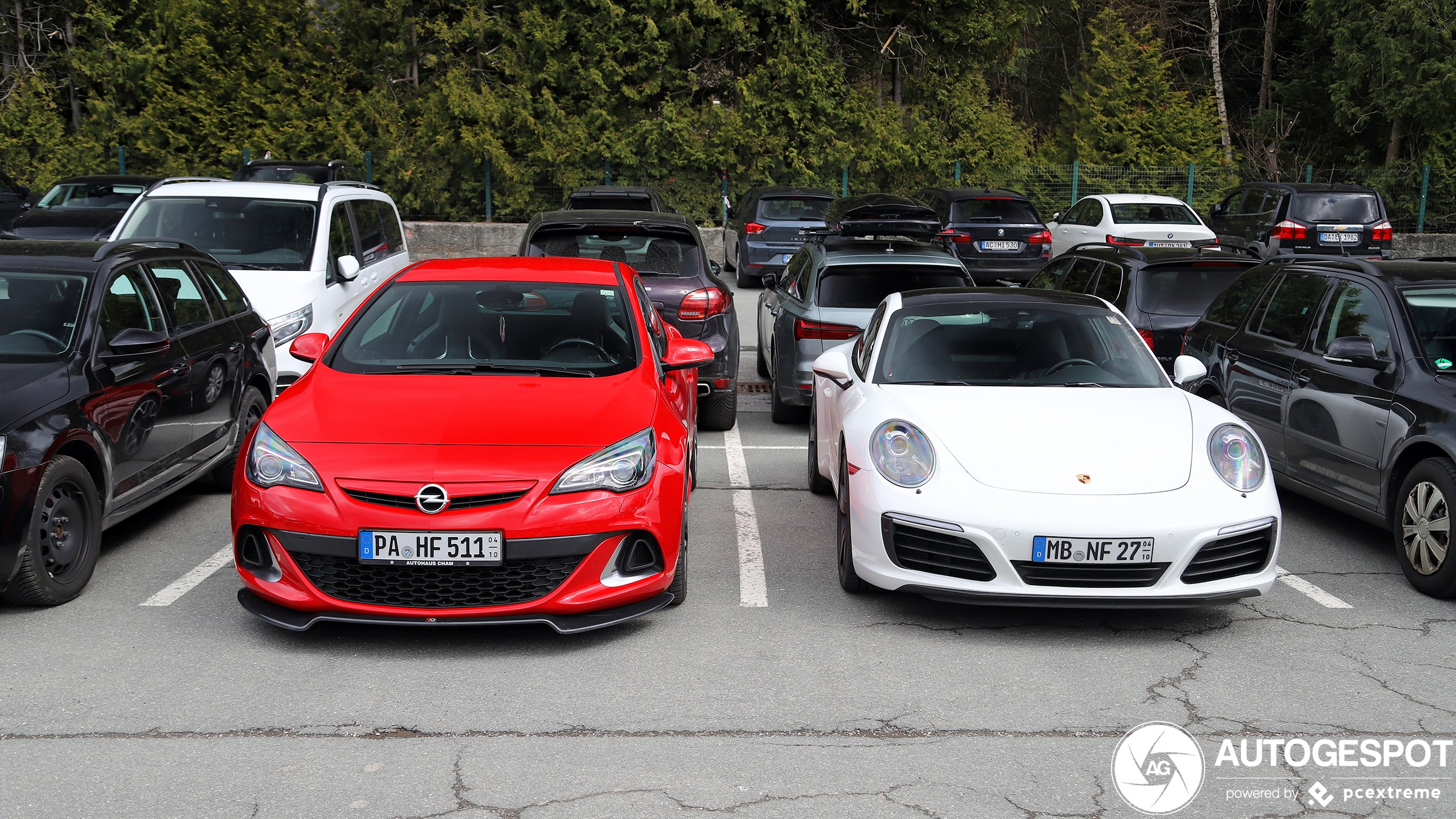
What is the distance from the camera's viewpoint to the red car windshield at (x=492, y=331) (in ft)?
19.3

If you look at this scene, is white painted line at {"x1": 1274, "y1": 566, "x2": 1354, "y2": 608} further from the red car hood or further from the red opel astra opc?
the red car hood

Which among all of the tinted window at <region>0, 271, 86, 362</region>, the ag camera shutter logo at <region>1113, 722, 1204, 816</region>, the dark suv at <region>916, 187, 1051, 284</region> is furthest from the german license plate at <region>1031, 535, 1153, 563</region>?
the dark suv at <region>916, 187, 1051, 284</region>

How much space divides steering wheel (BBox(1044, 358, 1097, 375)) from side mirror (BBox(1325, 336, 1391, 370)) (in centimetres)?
129

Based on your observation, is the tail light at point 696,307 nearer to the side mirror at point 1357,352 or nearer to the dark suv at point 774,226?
the side mirror at point 1357,352

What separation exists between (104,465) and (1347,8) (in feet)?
105

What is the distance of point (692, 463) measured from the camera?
7406 millimetres

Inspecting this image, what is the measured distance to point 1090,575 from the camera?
16.5ft

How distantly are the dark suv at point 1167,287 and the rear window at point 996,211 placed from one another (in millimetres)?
9255

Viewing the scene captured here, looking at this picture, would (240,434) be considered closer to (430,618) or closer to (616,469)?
Result: (430,618)

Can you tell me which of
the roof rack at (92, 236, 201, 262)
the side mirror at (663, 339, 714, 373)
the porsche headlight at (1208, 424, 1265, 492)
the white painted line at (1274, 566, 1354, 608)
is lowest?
the white painted line at (1274, 566, 1354, 608)

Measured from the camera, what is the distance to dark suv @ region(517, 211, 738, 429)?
9125 mm

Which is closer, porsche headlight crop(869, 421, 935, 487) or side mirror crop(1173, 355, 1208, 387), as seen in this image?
porsche headlight crop(869, 421, 935, 487)

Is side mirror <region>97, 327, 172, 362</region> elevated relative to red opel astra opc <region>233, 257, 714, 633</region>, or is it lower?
elevated

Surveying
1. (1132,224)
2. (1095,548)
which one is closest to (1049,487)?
(1095,548)
